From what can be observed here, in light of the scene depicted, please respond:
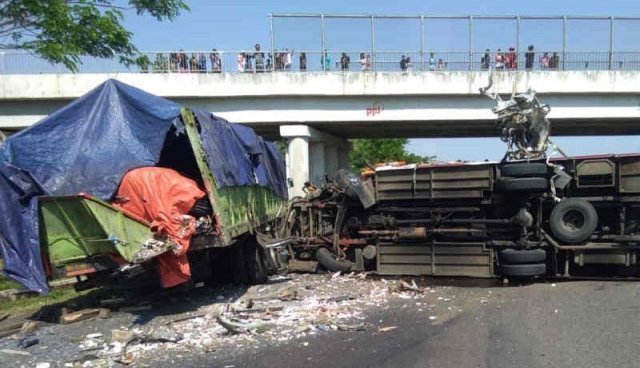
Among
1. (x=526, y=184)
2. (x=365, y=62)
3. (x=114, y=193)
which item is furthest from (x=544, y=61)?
(x=114, y=193)

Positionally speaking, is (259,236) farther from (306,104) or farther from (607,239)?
(306,104)

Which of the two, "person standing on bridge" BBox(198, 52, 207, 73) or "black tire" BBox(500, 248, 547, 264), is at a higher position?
"person standing on bridge" BBox(198, 52, 207, 73)

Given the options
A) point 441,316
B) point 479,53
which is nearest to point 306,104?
point 479,53

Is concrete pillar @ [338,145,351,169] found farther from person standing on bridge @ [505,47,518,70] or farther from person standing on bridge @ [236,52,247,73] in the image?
person standing on bridge @ [505,47,518,70]

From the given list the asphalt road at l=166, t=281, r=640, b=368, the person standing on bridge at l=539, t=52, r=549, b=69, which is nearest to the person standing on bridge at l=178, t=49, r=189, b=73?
the person standing on bridge at l=539, t=52, r=549, b=69

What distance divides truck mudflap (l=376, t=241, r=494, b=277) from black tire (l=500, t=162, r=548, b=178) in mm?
1324

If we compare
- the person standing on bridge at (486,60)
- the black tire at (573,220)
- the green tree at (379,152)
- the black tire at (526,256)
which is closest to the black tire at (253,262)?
the black tire at (526,256)

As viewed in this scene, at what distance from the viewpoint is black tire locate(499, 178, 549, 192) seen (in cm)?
970

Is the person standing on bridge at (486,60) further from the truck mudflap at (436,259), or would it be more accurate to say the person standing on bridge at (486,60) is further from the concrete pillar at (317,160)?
the truck mudflap at (436,259)

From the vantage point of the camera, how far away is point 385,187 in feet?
36.9

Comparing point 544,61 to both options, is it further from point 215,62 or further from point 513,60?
point 215,62

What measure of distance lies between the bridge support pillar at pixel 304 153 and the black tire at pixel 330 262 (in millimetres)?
11376

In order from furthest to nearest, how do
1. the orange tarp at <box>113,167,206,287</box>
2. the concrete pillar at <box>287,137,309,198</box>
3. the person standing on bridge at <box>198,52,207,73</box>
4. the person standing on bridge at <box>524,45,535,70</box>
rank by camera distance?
1. the concrete pillar at <box>287,137,309,198</box>
2. the person standing on bridge at <box>198,52,207,73</box>
3. the person standing on bridge at <box>524,45,535,70</box>
4. the orange tarp at <box>113,167,206,287</box>

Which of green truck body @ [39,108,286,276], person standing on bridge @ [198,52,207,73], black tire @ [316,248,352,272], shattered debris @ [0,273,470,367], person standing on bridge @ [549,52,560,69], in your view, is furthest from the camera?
person standing on bridge @ [198,52,207,73]
